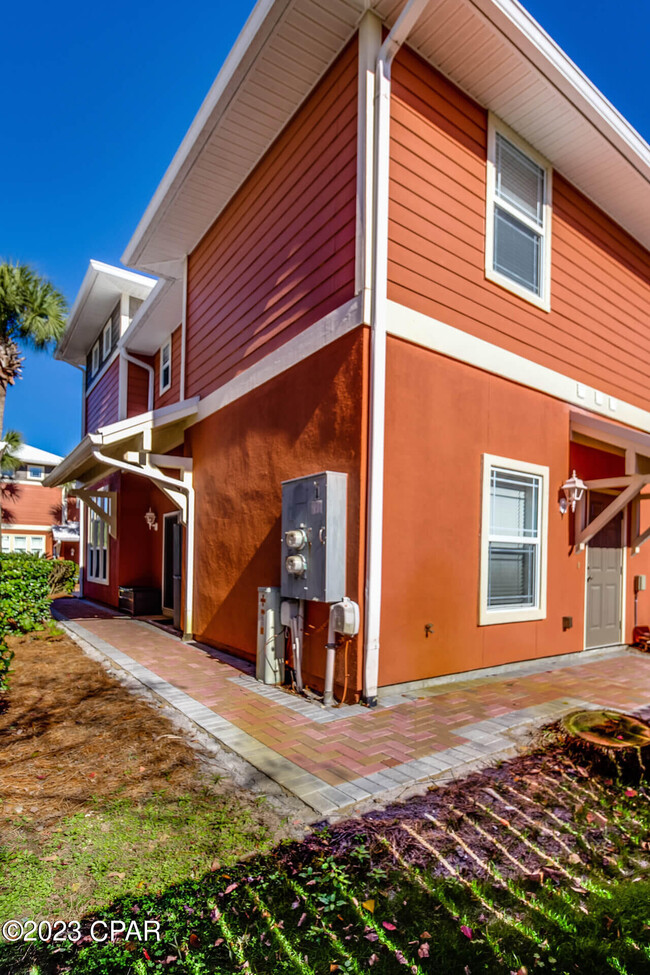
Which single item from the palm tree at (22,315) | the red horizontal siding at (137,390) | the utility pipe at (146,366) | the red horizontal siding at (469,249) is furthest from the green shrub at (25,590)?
the palm tree at (22,315)

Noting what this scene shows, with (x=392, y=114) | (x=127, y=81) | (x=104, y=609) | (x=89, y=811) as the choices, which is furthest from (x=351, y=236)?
(x=127, y=81)

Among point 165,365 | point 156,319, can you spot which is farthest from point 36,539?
point 156,319

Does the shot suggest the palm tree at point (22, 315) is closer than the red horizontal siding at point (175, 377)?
No

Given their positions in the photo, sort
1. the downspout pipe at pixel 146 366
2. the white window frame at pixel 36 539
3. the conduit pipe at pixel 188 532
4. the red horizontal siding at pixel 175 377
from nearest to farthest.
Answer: the conduit pipe at pixel 188 532 < the red horizontal siding at pixel 175 377 < the downspout pipe at pixel 146 366 < the white window frame at pixel 36 539

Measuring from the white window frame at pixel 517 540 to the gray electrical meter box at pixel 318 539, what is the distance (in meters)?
1.69

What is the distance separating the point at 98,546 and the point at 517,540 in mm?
10571

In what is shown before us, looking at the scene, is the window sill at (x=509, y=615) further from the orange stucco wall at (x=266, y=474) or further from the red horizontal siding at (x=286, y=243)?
the red horizontal siding at (x=286, y=243)

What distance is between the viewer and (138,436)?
802cm

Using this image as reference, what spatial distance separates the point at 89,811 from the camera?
9.16 feet

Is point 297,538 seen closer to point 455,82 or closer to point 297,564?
point 297,564

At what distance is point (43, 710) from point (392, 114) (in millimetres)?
5945

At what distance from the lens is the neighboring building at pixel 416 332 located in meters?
4.77

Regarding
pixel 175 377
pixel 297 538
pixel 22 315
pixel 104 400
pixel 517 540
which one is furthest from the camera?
pixel 22 315

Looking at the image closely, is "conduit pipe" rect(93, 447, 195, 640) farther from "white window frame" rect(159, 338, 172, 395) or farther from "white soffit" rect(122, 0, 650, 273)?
"white soffit" rect(122, 0, 650, 273)
